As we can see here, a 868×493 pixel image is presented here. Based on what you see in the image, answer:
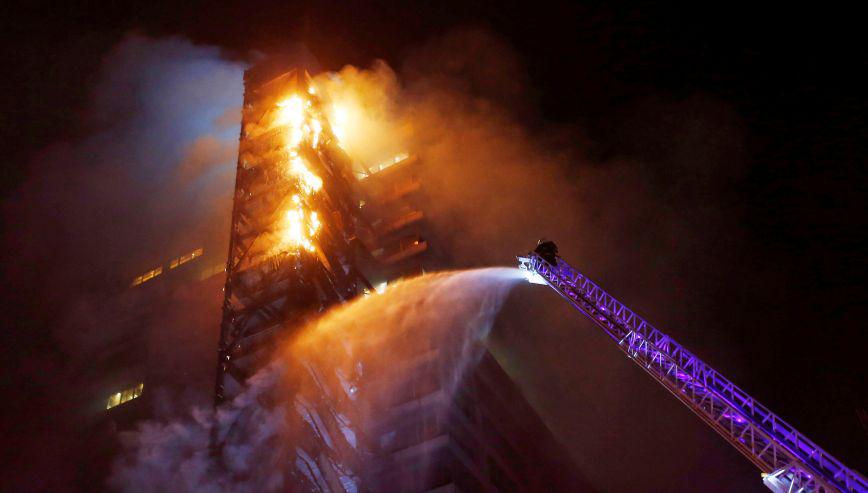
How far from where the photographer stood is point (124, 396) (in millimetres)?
32062

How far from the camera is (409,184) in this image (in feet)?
118

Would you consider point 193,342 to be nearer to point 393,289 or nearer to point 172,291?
point 172,291

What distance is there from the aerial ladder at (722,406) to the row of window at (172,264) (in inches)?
979

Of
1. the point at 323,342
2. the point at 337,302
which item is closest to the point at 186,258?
the point at 337,302

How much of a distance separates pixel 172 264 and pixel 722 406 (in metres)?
33.2

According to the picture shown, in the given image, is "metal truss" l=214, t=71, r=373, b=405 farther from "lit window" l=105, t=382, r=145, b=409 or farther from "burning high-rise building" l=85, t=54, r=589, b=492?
"lit window" l=105, t=382, r=145, b=409

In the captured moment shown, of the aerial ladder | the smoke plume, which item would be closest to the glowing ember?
the smoke plume

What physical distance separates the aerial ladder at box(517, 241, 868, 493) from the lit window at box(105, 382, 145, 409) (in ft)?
76.1

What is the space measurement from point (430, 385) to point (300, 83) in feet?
54.8

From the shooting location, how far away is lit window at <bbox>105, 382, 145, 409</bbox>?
31.6 m

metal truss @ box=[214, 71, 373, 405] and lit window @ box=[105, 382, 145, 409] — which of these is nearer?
metal truss @ box=[214, 71, 373, 405]

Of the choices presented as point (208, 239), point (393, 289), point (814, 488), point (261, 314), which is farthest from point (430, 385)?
point (814, 488)

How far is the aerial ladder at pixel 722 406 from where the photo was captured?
12.3 meters

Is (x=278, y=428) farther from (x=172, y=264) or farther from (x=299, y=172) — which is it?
(x=172, y=264)
